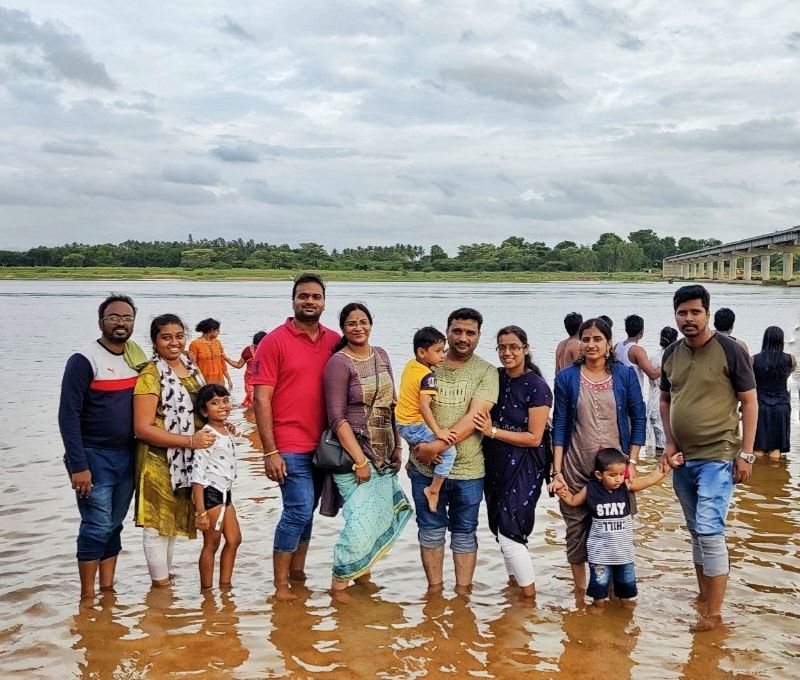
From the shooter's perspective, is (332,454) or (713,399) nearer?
(713,399)

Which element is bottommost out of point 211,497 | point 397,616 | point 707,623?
point 397,616

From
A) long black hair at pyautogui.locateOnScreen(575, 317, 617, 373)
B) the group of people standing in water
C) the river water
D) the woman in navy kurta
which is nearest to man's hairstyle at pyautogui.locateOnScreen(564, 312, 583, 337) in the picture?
the river water

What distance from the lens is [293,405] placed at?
5422 millimetres

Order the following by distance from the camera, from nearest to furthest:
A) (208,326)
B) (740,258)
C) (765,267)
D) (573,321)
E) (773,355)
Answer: (573,321) → (773,355) → (208,326) → (765,267) → (740,258)

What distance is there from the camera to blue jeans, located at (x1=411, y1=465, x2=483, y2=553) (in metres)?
5.33

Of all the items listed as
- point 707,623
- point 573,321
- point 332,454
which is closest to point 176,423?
point 332,454

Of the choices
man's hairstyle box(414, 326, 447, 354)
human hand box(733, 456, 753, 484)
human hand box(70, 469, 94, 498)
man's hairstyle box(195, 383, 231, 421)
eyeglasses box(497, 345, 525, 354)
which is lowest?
human hand box(70, 469, 94, 498)

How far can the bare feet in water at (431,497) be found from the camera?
209 inches

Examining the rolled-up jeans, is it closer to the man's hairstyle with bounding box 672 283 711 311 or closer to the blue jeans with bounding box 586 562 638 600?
the blue jeans with bounding box 586 562 638 600

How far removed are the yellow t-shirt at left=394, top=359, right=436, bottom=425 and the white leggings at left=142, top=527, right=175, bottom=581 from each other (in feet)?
5.98

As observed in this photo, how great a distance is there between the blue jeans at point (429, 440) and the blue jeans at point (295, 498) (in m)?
0.74

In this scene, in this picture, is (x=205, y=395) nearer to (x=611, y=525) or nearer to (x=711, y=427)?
(x=611, y=525)

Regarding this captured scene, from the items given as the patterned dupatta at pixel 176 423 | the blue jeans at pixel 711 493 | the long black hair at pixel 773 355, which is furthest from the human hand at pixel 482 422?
the long black hair at pixel 773 355

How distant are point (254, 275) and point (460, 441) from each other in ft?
Result: 338
